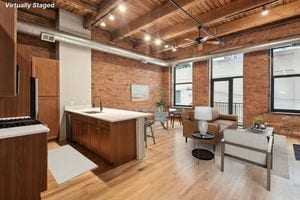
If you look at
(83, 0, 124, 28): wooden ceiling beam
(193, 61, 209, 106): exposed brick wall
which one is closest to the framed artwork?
(193, 61, 209, 106): exposed brick wall

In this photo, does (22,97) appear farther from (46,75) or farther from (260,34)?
(260,34)

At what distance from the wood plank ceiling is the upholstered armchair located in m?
2.83

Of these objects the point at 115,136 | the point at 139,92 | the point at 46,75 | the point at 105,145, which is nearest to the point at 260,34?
the point at 139,92

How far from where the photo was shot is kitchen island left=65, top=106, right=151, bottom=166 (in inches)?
111

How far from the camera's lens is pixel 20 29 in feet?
11.7

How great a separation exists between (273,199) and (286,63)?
508cm

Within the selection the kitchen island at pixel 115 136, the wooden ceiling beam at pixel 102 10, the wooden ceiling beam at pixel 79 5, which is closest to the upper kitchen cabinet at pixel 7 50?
the kitchen island at pixel 115 136

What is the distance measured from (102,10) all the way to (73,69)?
1.92 meters

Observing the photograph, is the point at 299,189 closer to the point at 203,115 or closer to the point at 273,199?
the point at 273,199

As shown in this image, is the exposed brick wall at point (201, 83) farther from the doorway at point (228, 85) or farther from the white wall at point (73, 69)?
the white wall at point (73, 69)

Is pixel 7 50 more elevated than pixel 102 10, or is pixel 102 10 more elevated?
pixel 102 10

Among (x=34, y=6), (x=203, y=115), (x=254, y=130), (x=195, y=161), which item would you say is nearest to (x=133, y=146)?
(x=195, y=161)

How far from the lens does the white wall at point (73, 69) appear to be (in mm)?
4398

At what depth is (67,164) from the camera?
2.92 metres
